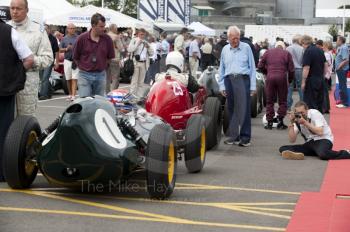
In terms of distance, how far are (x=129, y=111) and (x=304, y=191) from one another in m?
2.11

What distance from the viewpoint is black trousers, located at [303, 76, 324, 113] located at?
1486 cm

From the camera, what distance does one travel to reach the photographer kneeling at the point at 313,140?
10080 mm

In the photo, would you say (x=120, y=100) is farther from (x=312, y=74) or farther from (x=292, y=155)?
(x=312, y=74)

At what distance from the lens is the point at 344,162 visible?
9.87m

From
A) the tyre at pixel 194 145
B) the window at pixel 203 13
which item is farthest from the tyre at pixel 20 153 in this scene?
the window at pixel 203 13

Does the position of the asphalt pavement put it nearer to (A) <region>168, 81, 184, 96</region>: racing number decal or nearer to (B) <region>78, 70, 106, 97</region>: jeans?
Answer: (A) <region>168, 81, 184, 96</region>: racing number decal

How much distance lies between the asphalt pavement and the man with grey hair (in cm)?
181

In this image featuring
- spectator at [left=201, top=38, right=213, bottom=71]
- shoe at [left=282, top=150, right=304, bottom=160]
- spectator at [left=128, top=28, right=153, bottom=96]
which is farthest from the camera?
spectator at [left=201, top=38, right=213, bottom=71]

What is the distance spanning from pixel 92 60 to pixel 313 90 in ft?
19.4

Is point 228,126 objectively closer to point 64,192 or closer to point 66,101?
point 64,192

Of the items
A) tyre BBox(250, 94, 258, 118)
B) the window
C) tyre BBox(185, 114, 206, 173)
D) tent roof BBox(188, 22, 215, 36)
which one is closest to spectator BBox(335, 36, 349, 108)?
tyre BBox(250, 94, 258, 118)

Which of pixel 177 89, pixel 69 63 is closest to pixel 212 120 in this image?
pixel 177 89

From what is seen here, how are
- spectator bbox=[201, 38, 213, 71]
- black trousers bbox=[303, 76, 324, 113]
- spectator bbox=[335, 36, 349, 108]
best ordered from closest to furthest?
black trousers bbox=[303, 76, 324, 113]
spectator bbox=[335, 36, 349, 108]
spectator bbox=[201, 38, 213, 71]


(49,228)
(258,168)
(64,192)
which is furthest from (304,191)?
(49,228)
